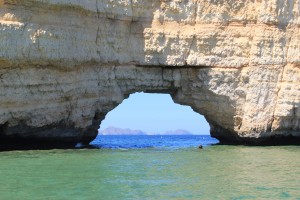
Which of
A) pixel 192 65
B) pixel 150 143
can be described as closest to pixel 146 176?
pixel 192 65

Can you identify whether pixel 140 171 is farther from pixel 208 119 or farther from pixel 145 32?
pixel 208 119

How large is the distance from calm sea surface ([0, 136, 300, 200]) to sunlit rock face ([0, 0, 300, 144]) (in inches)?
174

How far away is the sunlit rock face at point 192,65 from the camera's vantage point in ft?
69.7

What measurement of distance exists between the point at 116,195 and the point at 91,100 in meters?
11.6

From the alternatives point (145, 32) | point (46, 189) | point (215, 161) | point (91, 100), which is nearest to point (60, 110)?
point (91, 100)

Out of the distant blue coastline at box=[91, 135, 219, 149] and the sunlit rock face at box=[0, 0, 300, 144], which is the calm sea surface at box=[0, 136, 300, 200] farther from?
the distant blue coastline at box=[91, 135, 219, 149]

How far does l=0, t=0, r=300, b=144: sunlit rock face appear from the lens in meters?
21.2

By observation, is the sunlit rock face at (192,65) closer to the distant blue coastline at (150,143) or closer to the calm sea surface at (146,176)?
the distant blue coastline at (150,143)

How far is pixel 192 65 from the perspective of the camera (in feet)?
74.9

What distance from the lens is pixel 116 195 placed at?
1036 centimetres

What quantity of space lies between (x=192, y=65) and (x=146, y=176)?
10731mm

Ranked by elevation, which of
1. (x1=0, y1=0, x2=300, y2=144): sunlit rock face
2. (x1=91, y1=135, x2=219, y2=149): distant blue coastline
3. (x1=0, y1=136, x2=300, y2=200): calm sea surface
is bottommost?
(x1=91, y1=135, x2=219, y2=149): distant blue coastline

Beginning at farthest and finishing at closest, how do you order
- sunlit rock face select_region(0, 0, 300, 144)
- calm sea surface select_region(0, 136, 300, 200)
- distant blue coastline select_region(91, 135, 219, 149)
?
distant blue coastline select_region(91, 135, 219, 149) → sunlit rock face select_region(0, 0, 300, 144) → calm sea surface select_region(0, 136, 300, 200)

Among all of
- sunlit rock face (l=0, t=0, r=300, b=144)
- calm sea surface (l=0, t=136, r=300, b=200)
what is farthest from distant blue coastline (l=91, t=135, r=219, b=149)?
calm sea surface (l=0, t=136, r=300, b=200)
